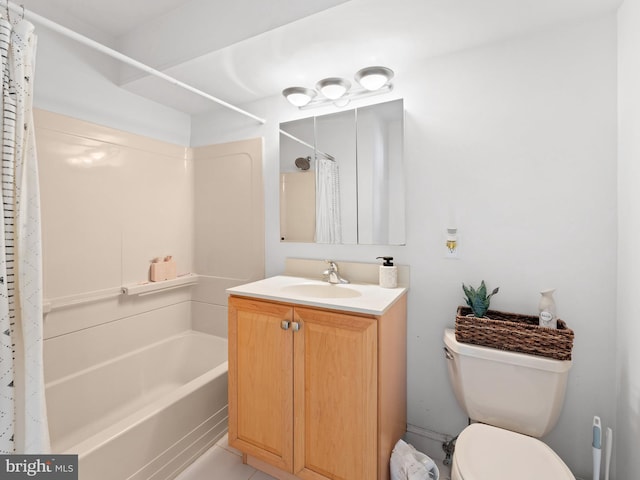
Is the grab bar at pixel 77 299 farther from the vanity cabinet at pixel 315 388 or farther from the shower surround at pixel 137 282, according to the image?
the vanity cabinet at pixel 315 388

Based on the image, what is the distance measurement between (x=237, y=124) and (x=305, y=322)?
5.38ft

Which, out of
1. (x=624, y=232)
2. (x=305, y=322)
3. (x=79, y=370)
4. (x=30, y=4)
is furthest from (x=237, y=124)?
(x=624, y=232)

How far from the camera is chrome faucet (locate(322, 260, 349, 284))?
5.92 ft

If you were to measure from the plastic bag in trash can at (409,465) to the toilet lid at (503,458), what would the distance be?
0.28 metres

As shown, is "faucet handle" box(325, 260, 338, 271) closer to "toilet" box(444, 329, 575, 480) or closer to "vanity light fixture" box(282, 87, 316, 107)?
"toilet" box(444, 329, 575, 480)

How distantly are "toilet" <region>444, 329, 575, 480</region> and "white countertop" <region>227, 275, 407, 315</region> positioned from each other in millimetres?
378

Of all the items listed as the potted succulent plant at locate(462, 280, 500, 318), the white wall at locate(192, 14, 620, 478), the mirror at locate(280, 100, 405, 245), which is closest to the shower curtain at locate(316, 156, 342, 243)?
the mirror at locate(280, 100, 405, 245)

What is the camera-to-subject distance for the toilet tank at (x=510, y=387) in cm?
121

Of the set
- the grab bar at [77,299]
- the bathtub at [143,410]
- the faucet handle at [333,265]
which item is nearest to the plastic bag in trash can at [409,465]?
the faucet handle at [333,265]

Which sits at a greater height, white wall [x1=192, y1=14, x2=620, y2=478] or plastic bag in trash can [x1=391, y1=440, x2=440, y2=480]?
white wall [x1=192, y1=14, x2=620, y2=478]

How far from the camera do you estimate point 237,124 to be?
7.51ft

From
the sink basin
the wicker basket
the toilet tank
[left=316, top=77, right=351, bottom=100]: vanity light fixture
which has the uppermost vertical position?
[left=316, top=77, right=351, bottom=100]: vanity light fixture

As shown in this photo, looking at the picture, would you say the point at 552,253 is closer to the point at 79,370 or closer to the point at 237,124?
the point at 237,124

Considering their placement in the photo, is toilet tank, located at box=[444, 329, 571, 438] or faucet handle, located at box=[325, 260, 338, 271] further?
faucet handle, located at box=[325, 260, 338, 271]
